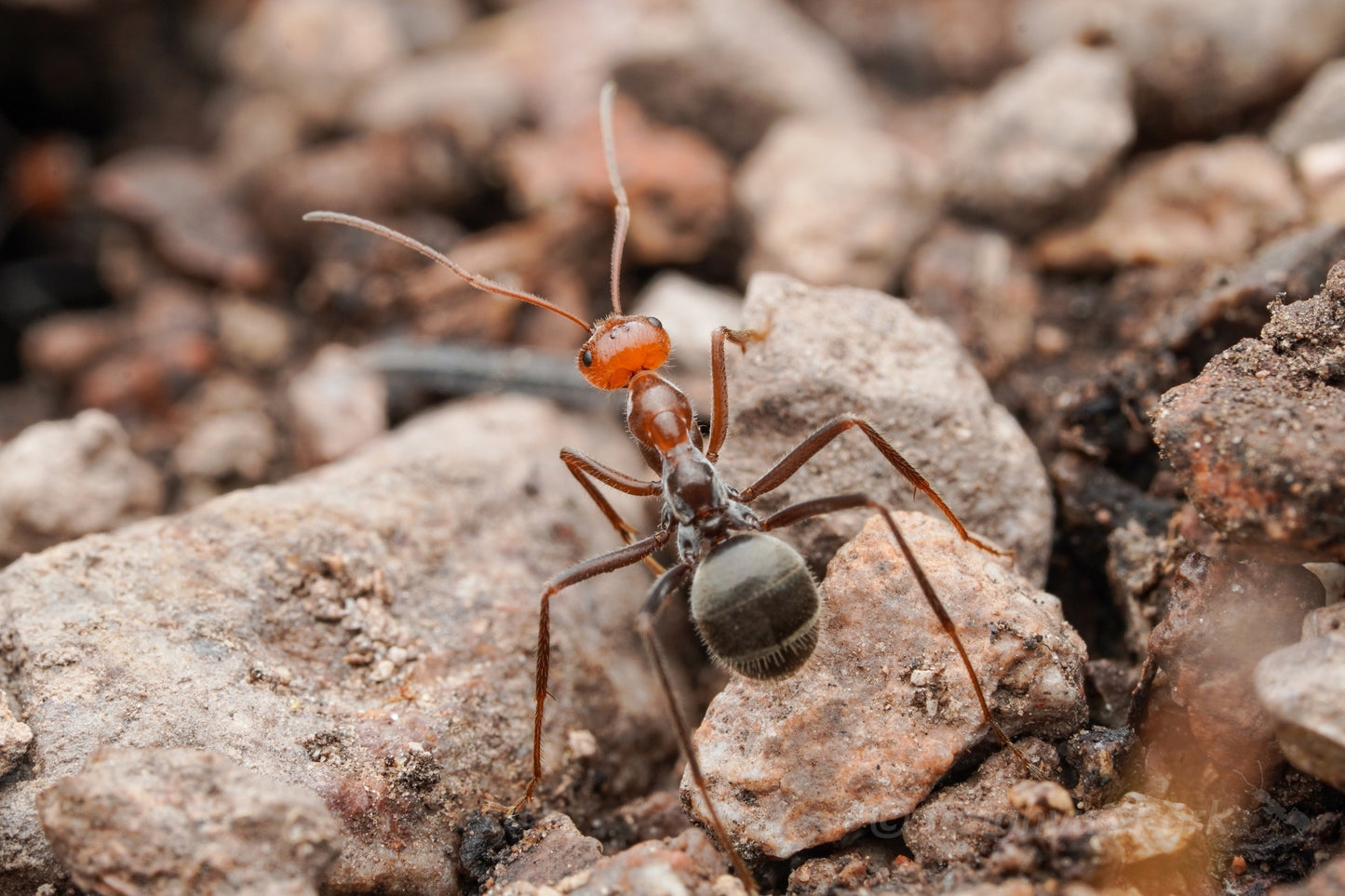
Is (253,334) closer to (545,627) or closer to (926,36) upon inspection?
(545,627)

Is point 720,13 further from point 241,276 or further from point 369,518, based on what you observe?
point 369,518

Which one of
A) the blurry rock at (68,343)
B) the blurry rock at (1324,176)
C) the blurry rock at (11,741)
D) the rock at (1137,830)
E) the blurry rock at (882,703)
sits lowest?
the rock at (1137,830)

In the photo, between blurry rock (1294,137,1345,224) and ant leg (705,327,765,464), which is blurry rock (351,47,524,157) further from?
blurry rock (1294,137,1345,224)

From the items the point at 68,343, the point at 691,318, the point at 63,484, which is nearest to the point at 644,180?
the point at 691,318

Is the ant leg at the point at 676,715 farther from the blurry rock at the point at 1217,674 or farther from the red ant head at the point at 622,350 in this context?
the blurry rock at the point at 1217,674

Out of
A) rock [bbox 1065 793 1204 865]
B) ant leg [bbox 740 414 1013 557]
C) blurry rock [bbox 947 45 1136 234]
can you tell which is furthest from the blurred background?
rock [bbox 1065 793 1204 865]

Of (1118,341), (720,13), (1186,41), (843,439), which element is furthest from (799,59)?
(843,439)

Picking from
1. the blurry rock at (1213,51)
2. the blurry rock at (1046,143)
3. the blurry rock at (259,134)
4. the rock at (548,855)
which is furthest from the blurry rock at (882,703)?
the blurry rock at (259,134)

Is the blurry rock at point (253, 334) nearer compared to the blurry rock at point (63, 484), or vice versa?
the blurry rock at point (63, 484)
